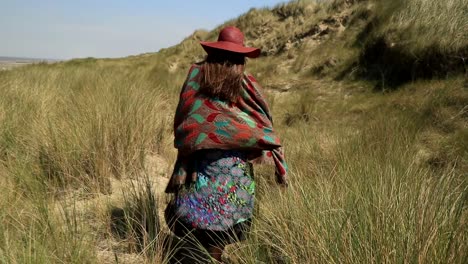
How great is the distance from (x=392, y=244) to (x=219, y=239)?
3.55 ft

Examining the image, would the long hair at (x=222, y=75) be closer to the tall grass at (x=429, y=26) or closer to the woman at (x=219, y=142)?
the woman at (x=219, y=142)

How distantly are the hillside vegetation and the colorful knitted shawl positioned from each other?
357 millimetres

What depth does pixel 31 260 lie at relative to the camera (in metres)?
2.02

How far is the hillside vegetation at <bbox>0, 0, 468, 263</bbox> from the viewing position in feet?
7.13

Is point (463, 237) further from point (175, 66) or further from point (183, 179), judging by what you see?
point (175, 66)

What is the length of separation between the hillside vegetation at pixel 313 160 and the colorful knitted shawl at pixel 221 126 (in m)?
0.36

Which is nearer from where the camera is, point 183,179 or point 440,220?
point 440,220

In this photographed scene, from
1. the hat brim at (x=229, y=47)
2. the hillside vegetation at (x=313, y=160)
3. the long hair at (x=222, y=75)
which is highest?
the hat brim at (x=229, y=47)

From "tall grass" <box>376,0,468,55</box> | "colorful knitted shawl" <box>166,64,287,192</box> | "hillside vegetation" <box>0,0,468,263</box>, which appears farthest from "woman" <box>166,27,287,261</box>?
"tall grass" <box>376,0,468,55</box>

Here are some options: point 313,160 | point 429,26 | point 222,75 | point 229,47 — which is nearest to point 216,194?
point 222,75

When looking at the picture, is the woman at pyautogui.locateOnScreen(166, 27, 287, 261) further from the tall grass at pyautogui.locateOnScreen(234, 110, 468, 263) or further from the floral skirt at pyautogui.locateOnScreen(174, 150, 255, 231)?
the tall grass at pyautogui.locateOnScreen(234, 110, 468, 263)

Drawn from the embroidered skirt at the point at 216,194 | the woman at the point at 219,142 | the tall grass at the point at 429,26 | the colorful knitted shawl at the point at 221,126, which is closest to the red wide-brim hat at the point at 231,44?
the woman at the point at 219,142

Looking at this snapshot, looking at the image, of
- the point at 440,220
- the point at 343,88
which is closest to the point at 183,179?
the point at 440,220

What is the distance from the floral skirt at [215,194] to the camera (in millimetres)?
2617
